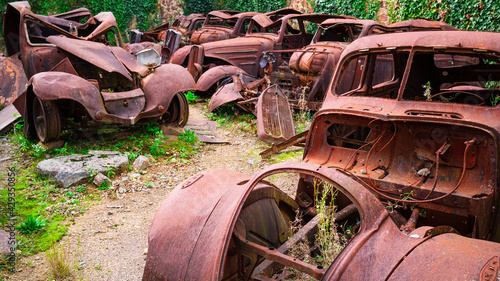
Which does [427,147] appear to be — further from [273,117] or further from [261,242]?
[273,117]

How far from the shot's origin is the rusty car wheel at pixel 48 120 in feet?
16.8

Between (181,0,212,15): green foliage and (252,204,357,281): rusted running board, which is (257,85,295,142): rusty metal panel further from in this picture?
(181,0,212,15): green foliage

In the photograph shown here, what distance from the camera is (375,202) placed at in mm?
2135

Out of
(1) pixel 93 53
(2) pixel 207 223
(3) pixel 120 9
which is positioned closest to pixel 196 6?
(3) pixel 120 9

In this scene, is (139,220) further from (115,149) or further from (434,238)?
(434,238)

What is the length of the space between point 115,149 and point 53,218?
182cm

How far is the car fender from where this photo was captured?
185 inches

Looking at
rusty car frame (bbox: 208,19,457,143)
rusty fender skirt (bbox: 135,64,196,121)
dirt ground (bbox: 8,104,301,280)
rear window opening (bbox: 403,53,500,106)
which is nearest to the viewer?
dirt ground (bbox: 8,104,301,280)

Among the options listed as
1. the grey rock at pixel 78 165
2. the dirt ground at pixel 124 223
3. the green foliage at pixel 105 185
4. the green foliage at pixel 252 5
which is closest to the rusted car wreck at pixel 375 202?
the dirt ground at pixel 124 223

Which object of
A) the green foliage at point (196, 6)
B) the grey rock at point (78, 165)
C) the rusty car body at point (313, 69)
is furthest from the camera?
the green foliage at point (196, 6)

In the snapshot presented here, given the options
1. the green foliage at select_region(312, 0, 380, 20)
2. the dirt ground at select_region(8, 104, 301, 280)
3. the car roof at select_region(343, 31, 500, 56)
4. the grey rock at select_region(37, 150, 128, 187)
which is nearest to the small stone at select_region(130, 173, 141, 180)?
the dirt ground at select_region(8, 104, 301, 280)

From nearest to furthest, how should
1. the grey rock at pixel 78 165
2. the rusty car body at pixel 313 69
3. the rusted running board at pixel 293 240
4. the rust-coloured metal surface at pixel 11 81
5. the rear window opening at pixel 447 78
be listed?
the rusted running board at pixel 293 240 < the rear window opening at pixel 447 78 < the grey rock at pixel 78 165 < the rusty car body at pixel 313 69 < the rust-coloured metal surface at pixel 11 81

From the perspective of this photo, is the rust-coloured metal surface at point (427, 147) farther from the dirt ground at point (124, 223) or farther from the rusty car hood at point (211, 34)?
the rusty car hood at point (211, 34)

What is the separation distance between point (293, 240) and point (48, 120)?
395 centimetres
